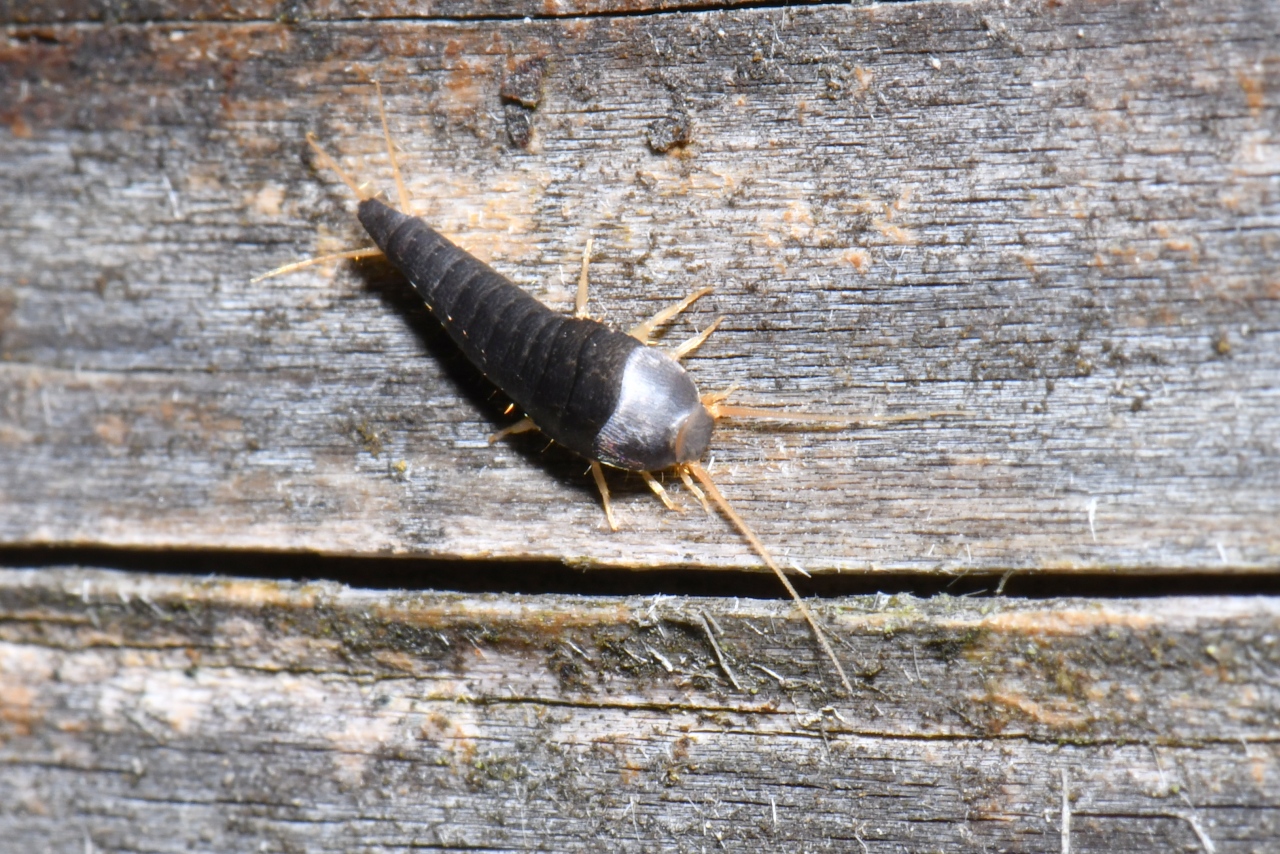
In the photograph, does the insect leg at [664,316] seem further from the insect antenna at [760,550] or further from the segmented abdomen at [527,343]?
the insect antenna at [760,550]

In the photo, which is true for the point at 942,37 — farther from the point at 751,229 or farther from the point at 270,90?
the point at 270,90

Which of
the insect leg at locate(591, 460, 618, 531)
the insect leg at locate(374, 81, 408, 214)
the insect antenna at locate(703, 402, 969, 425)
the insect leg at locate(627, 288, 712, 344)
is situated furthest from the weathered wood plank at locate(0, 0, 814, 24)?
the insect leg at locate(591, 460, 618, 531)

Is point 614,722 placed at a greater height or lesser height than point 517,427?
lesser

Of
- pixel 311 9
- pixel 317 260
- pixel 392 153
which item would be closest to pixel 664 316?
pixel 392 153

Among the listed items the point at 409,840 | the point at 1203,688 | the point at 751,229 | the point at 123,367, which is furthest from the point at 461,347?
the point at 1203,688

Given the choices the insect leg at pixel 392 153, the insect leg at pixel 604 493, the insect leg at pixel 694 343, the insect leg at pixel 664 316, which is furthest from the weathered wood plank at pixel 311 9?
the insect leg at pixel 604 493

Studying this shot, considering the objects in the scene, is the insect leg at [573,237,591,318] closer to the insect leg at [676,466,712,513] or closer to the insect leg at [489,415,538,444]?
the insect leg at [489,415,538,444]

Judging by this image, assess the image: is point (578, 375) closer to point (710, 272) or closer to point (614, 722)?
point (710, 272)
